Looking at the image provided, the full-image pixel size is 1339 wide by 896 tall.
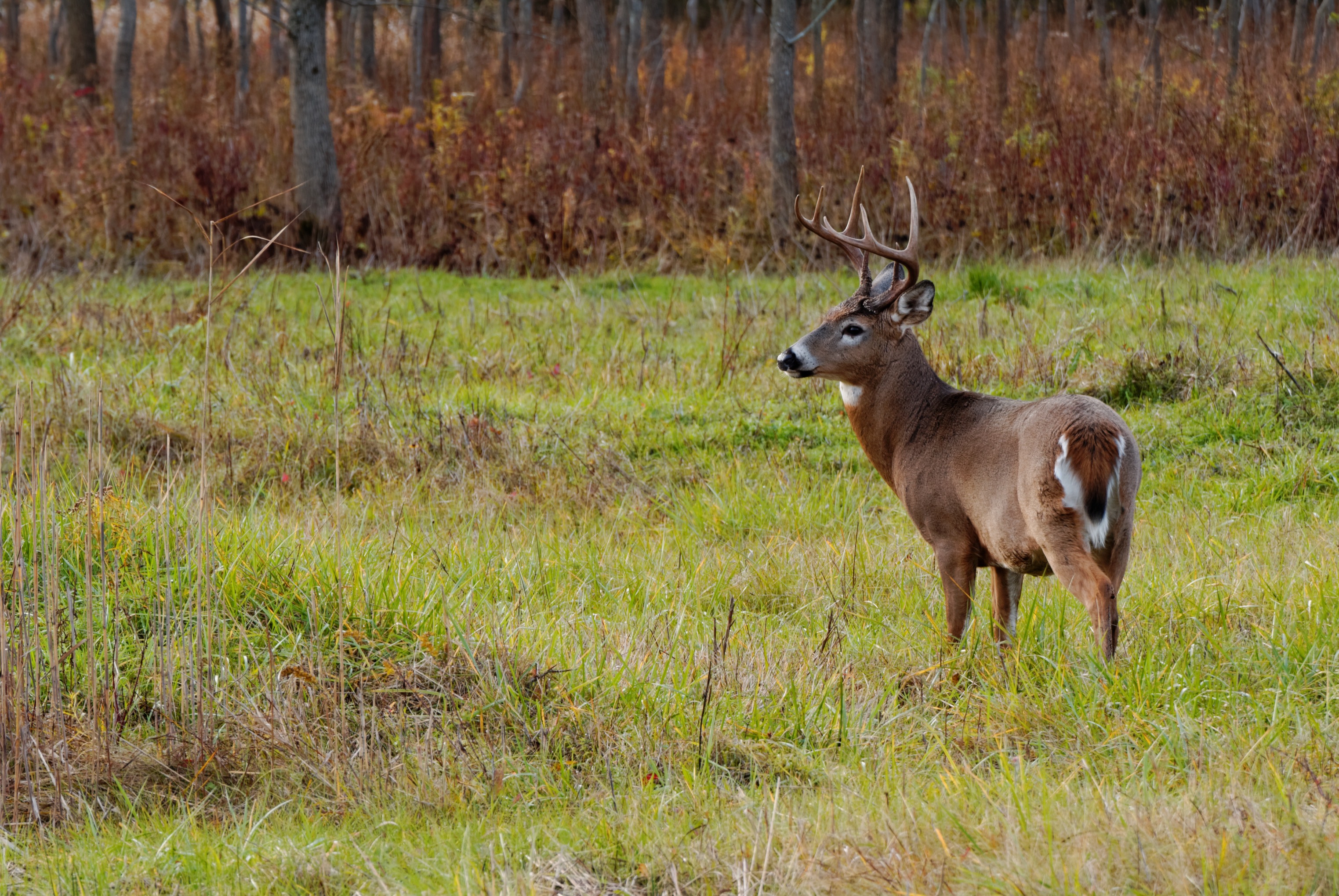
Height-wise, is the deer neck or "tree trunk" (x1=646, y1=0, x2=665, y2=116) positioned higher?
"tree trunk" (x1=646, y1=0, x2=665, y2=116)

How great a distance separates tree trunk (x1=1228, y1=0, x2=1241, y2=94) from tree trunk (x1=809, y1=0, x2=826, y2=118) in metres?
3.74

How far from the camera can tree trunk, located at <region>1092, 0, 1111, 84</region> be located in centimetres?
1417

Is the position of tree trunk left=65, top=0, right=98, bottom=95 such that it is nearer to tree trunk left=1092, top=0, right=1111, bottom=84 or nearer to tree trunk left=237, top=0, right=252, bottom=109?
tree trunk left=237, top=0, right=252, bottom=109

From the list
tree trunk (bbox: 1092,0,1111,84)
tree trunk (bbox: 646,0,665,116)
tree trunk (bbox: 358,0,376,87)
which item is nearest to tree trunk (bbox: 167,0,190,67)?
tree trunk (bbox: 358,0,376,87)

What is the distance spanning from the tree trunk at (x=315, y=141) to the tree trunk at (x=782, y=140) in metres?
3.62

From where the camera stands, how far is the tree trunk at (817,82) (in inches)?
517

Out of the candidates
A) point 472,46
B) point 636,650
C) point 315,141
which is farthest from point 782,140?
point 472,46

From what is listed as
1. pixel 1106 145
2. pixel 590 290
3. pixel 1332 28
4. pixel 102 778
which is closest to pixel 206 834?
pixel 102 778

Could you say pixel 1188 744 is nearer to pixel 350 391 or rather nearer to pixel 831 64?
pixel 350 391

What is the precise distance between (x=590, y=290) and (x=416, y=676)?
6.56m

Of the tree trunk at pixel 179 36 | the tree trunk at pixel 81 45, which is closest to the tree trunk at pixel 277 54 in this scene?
the tree trunk at pixel 179 36

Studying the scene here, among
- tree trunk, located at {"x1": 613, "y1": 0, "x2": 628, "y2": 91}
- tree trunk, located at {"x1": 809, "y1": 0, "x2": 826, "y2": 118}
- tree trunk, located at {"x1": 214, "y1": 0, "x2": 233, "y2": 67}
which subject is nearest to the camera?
tree trunk, located at {"x1": 809, "y1": 0, "x2": 826, "y2": 118}

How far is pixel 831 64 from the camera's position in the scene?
2325cm

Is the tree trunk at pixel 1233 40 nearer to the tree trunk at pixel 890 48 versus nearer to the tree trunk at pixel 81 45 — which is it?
the tree trunk at pixel 890 48
